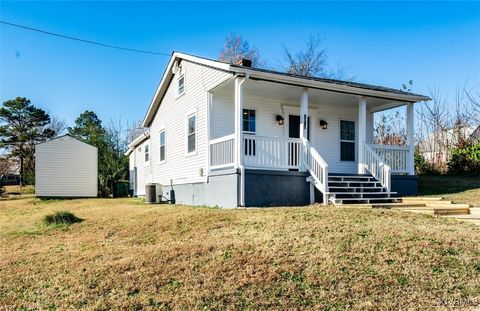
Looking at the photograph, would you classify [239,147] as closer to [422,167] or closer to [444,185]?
[444,185]

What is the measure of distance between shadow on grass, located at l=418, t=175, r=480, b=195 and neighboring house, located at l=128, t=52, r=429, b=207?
107 cm

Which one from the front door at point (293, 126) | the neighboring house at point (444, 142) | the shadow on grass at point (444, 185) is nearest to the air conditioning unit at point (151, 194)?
the front door at point (293, 126)

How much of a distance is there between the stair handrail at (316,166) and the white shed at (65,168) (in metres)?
15.7

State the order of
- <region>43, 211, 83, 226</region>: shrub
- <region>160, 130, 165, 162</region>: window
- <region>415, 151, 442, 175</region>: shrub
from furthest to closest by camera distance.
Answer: <region>415, 151, 442, 175</region>: shrub
<region>160, 130, 165, 162</region>: window
<region>43, 211, 83, 226</region>: shrub

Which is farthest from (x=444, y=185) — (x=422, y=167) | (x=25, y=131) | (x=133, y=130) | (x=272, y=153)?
(x=25, y=131)

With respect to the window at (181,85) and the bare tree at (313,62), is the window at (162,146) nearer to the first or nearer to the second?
the window at (181,85)

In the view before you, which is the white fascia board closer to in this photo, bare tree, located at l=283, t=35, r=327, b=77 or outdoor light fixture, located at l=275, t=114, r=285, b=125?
outdoor light fixture, located at l=275, t=114, r=285, b=125

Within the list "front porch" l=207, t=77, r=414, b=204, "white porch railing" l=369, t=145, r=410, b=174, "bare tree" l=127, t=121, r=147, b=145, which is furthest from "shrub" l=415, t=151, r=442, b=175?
"bare tree" l=127, t=121, r=147, b=145

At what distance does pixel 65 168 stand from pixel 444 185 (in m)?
18.9

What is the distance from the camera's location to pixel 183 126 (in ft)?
44.1

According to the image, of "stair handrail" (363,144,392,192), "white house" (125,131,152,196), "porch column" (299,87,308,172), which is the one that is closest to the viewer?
"porch column" (299,87,308,172)

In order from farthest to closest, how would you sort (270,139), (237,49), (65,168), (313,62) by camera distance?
(237,49), (313,62), (65,168), (270,139)

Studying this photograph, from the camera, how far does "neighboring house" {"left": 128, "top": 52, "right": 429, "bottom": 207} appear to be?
9.59 m

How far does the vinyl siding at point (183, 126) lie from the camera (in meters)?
11.5
